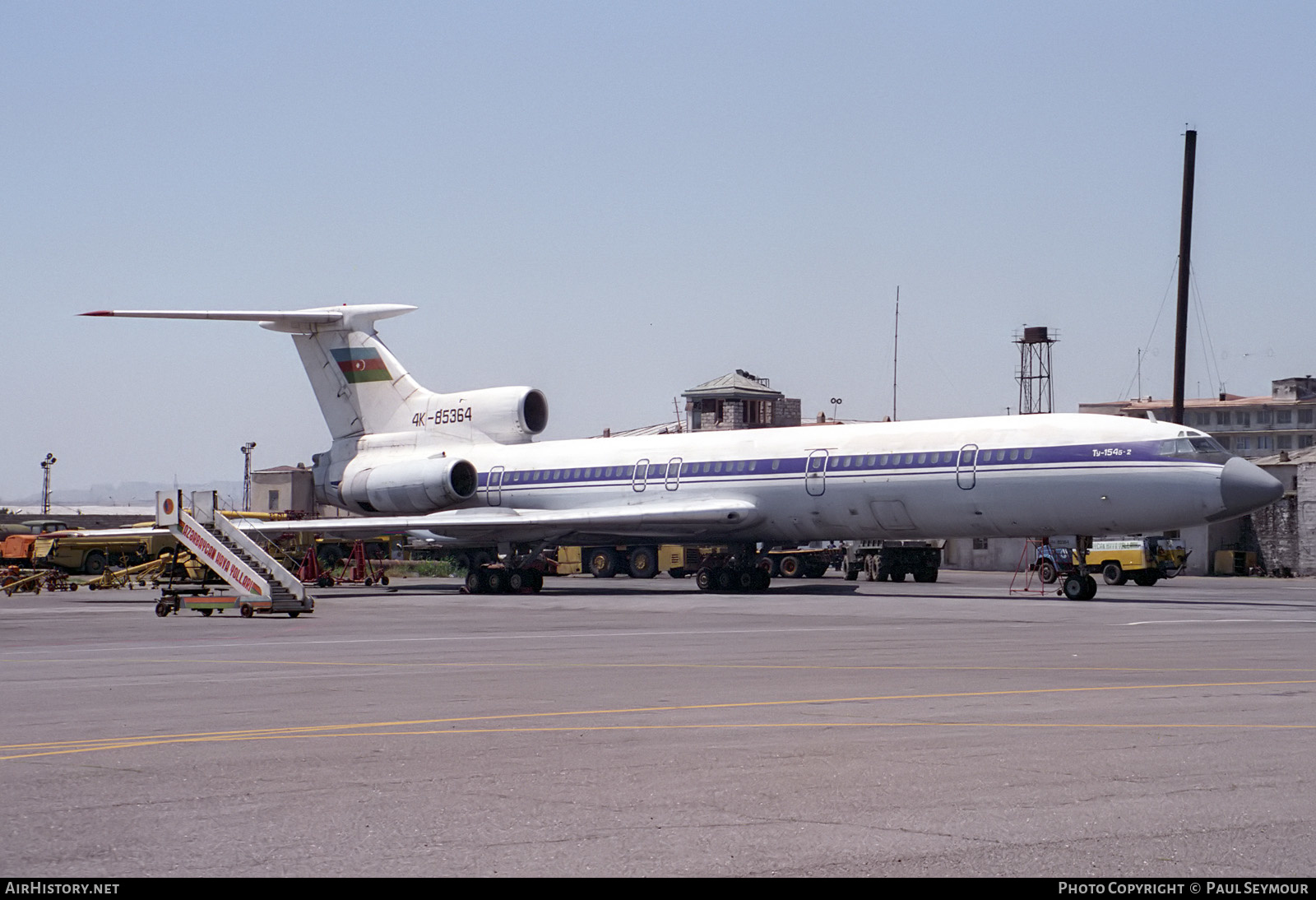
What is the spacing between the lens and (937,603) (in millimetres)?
30531

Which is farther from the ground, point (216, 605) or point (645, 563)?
point (216, 605)

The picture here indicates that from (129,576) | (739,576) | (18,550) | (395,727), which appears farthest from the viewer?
(18,550)

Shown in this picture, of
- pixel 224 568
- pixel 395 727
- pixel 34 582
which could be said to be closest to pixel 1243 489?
pixel 224 568

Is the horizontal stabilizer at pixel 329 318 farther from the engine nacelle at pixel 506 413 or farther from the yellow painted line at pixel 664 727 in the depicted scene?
the yellow painted line at pixel 664 727

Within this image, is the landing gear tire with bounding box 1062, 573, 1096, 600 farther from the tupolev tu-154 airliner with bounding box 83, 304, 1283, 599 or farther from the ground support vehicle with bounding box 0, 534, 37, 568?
the ground support vehicle with bounding box 0, 534, 37, 568

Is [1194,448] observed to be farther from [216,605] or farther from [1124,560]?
[216,605]

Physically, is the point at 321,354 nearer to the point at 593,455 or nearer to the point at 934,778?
the point at 593,455

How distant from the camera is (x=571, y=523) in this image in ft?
124

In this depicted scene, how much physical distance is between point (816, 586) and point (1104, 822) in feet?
112

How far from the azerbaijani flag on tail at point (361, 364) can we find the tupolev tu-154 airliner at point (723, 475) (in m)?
0.05

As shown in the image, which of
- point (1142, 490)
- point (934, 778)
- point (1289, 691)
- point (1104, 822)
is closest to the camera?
point (1104, 822)

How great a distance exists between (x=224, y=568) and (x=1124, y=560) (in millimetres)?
28043

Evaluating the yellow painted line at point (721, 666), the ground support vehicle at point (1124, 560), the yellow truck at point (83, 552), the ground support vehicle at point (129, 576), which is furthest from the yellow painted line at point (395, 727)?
the yellow truck at point (83, 552)
